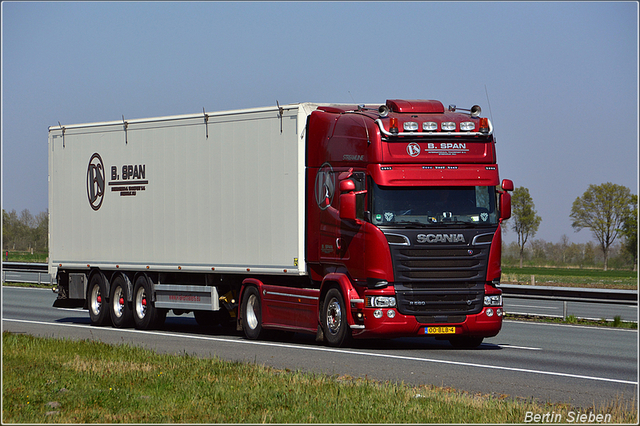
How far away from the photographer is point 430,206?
14.9m

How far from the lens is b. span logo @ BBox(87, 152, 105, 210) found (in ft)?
69.1

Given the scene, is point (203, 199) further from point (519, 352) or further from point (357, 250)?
point (519, 352)

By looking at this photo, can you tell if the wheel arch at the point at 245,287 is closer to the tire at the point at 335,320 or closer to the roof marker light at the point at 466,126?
the tire at the point at 335,320

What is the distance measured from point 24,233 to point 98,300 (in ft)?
321

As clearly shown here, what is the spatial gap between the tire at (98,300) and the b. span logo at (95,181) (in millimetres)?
1714

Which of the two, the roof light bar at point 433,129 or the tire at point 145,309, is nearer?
the roof light bar at point 433,129

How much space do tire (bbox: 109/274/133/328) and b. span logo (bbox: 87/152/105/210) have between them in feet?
6.13

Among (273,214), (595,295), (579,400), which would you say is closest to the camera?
(579,400)

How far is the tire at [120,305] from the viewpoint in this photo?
2048cm

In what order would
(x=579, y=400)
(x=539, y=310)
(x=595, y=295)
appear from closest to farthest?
1. (x=579, y=400)
2. (x=595, y=295)
3. (x=539, y=310)

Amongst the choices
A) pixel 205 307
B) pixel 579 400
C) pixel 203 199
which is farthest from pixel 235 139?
pixel 579 400

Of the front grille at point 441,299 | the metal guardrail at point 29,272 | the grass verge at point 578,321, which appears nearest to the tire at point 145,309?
the front grille at point 441,299

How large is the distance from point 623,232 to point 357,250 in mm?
88375

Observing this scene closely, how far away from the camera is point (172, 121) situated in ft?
63.3
